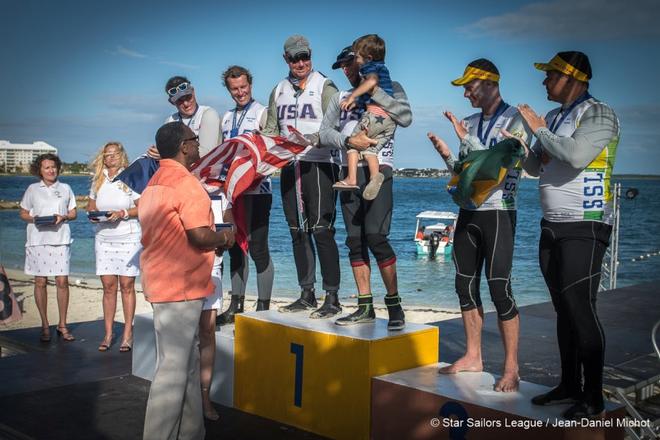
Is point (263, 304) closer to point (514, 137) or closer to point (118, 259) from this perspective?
point (118, 259)

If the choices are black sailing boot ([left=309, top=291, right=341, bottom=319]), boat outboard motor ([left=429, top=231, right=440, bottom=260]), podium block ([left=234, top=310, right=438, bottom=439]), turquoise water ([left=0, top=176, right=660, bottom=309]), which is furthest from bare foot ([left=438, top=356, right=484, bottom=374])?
boat outboard motor ([left=429, top=231, right=440, bottom=260])

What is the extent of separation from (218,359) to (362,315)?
112 cm

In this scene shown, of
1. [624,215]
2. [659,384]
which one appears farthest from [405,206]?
[659,384]

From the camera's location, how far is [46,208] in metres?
6.86

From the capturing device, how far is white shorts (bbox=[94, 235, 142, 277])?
6.31m

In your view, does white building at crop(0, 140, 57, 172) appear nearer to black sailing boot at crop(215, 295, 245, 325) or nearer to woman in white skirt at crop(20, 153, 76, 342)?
woman in white skirt at crop(20, 153, 76, 342)

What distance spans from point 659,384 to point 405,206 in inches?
2143

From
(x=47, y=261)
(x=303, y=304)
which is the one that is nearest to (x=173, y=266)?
(x=303, y=304)

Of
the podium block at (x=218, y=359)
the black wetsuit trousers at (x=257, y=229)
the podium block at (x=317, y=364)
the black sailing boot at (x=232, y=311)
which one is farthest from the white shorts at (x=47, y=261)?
the podium block at (x=317, y=364)

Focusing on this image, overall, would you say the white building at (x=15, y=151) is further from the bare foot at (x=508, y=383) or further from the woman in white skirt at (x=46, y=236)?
the bare foot at (x=508, y=383)

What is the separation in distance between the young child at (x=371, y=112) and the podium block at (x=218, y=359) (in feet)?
4.72

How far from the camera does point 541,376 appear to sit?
17.9ft

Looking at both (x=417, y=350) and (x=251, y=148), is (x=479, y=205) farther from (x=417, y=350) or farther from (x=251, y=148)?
(x=251, y=148)

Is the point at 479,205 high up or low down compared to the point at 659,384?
up
